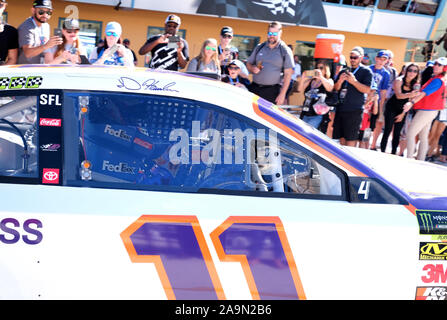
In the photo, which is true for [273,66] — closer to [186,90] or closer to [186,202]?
[186,90]

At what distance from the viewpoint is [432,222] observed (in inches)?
90.7

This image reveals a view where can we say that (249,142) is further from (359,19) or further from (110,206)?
(359,19)

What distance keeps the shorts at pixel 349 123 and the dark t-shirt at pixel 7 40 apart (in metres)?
4.13

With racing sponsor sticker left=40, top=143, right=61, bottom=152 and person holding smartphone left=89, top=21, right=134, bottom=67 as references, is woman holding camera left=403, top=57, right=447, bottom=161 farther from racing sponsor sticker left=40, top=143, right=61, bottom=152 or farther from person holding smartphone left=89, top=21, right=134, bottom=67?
racing sponsor sticker left=40, top=143, right=61, bottom=152

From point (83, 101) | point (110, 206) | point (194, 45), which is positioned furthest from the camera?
point (194, 45)

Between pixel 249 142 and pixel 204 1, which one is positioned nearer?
pixel 249 142

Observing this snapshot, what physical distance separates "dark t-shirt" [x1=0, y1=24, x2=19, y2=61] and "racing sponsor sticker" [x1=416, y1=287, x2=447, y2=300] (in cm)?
453

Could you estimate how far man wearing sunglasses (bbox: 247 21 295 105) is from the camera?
252 inches

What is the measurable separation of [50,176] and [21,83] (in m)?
0.48

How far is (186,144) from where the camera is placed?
2.48 meters

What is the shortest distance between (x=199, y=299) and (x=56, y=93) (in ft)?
3.83

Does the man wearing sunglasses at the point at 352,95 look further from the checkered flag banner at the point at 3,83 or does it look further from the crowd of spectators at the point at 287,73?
the checkered flag banner at the point at 3,83

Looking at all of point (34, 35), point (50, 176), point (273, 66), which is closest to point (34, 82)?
point (50, 176)

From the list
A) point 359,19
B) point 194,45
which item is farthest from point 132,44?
point 359,19
